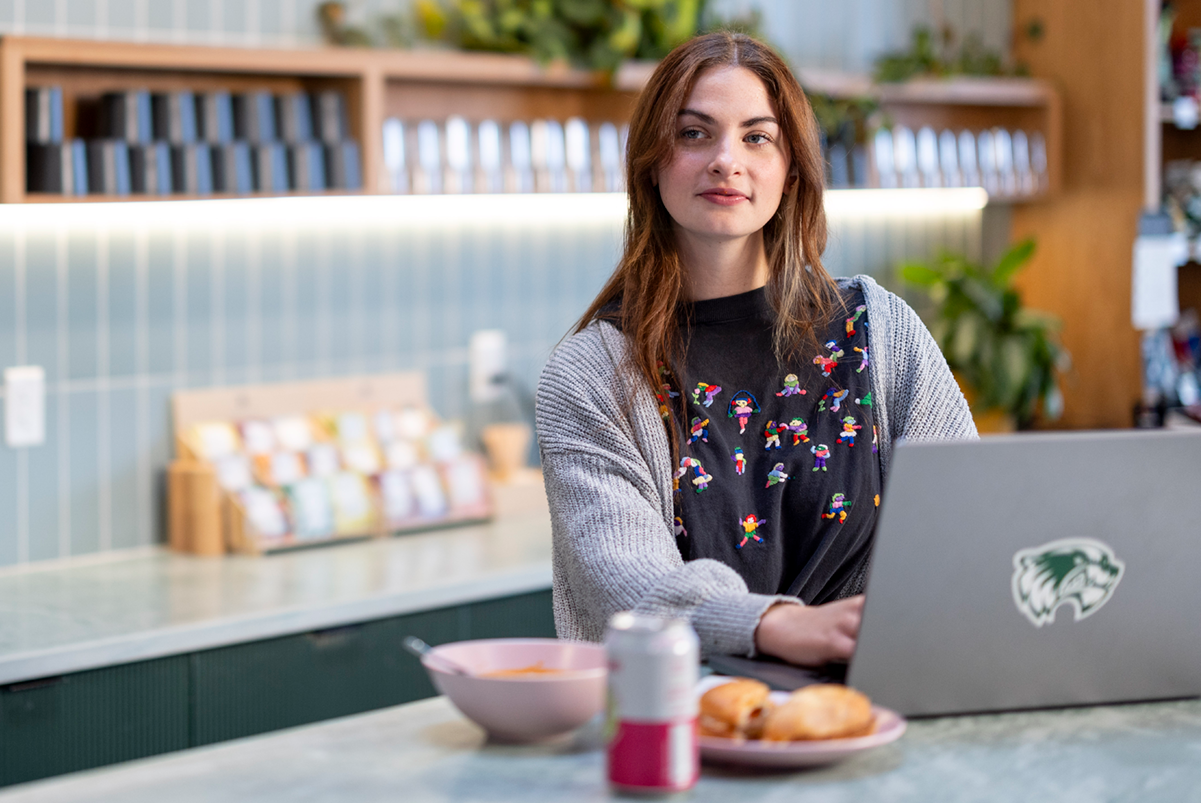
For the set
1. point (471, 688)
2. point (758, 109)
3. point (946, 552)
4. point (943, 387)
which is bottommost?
point (471, 688)

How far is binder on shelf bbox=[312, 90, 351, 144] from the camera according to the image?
113 inches

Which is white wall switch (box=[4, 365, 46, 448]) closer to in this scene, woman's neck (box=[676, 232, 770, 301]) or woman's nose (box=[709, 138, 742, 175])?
woman's neck (box=[676, 232, 770, 301])

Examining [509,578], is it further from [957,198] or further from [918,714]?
[957,198]

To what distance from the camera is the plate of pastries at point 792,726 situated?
3.51 feet

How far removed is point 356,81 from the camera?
2.94 metres

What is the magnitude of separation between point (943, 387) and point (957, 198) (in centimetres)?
273

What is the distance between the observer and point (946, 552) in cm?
116

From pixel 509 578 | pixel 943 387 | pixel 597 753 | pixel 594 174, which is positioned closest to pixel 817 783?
pixel 597 753

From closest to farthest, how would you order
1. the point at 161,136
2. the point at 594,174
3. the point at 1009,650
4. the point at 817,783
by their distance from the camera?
the point at 817,783 < the point at 1009,650 < the point at 161,136 < the point at 594,174

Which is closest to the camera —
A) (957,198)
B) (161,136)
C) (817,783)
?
(817,783)

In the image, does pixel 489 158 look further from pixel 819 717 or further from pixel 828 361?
pixel 819 717

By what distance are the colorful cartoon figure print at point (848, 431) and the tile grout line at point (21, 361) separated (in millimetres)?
1812

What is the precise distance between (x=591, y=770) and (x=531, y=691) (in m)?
0.08

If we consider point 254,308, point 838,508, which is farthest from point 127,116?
point 838,508
